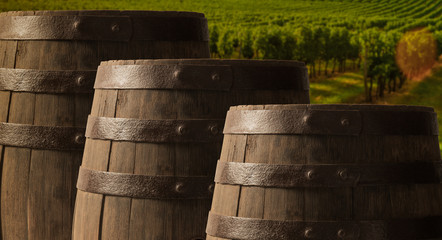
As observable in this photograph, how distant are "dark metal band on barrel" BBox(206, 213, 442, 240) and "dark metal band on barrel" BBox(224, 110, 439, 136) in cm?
41

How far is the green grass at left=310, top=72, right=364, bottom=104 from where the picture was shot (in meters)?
60.0

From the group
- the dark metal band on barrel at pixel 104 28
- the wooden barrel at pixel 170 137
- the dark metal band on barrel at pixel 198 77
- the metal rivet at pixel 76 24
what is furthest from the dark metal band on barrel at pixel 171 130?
the metal rivet at pixel 76 24

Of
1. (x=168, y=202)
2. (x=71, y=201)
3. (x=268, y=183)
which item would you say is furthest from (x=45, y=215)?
(x=268, y=183)

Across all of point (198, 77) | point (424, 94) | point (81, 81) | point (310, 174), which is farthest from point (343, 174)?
point (424, 94)

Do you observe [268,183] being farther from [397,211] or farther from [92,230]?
[92,230]

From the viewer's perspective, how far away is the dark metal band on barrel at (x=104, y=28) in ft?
16.8

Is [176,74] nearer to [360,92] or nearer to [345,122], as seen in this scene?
[345,122]

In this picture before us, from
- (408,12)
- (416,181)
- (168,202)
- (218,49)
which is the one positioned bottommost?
(168,202)

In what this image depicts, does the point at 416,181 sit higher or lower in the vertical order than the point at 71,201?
higher

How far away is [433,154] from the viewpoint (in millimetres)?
3627

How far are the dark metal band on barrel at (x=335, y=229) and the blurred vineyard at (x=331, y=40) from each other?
185 feet

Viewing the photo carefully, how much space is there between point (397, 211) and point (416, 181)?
19 cm

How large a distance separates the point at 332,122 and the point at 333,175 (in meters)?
0.24

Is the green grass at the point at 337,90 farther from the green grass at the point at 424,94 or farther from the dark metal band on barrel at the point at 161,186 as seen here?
the dark metal band on barrel at the point at 161,186
